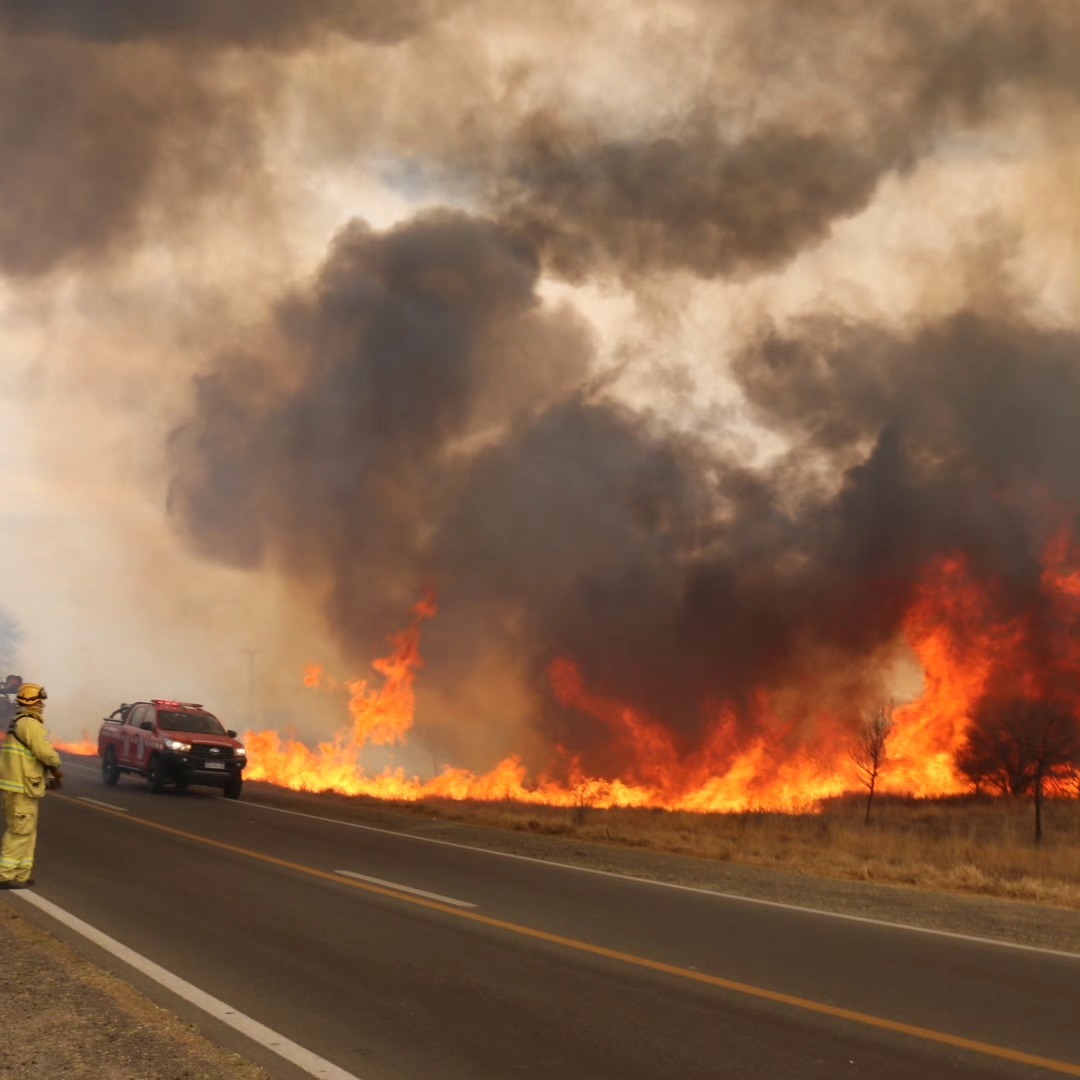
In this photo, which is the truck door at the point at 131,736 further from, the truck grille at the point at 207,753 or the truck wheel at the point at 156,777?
the truck grille at the point at 207,753

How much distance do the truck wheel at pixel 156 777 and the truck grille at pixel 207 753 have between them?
667 millimetres

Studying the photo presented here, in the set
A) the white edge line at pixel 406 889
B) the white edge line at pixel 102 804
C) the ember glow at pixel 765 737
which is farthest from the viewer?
the ember glow at pixel 765 737

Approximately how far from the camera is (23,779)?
903 centimetres

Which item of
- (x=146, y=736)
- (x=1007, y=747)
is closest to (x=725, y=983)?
Answer: (x=146, y=736)

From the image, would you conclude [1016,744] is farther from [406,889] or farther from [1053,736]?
[406,889]

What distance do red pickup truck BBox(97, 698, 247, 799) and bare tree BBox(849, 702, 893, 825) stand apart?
49.4 feet

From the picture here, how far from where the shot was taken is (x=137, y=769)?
69.4 feet

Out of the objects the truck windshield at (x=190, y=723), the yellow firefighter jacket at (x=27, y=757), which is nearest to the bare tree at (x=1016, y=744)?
the truck windshield at (x=190, y=723)

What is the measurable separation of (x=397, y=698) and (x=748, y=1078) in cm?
2778

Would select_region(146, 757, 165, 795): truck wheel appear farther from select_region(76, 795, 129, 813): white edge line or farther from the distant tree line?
the distant tree line

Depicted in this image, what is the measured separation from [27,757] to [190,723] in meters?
12.7

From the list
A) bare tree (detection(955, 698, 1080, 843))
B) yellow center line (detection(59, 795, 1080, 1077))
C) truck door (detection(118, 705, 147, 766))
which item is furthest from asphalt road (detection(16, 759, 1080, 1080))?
bare tree (detection(955, 698, 1080, 843))

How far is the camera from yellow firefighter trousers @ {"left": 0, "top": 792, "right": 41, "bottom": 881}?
8.94 m

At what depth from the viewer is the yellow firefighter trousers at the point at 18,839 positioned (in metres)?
8.94
